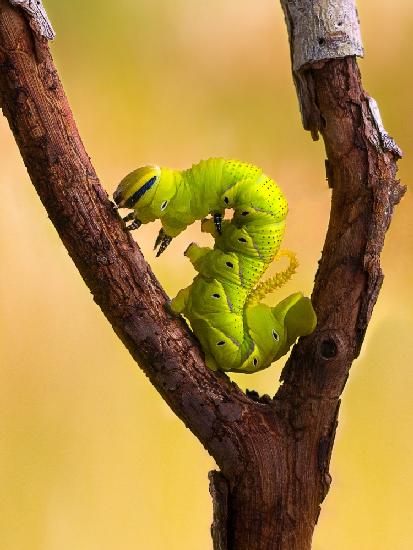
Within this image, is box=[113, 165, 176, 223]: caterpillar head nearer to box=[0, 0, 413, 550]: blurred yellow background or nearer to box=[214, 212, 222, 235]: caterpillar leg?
box=[214, 212, 222, 235]: caterpillar leg

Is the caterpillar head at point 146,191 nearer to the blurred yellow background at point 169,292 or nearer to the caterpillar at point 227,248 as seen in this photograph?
the caterpillar at point 227,248

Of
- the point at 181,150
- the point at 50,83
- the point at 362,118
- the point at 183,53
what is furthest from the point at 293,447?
the point at 183,53

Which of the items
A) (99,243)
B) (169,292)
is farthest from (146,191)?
(169,292)

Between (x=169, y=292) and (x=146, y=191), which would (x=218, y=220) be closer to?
(x=146, y=191)

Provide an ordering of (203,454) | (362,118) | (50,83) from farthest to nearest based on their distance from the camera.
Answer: (203,454) → (362,118) → (50,83)

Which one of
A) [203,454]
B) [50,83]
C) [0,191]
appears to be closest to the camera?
[50,83]

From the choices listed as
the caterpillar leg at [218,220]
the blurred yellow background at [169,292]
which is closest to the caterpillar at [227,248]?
the caterpillar leg at [218,220]

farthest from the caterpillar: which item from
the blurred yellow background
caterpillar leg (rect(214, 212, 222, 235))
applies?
the blurred yellow background

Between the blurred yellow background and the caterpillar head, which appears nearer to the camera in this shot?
the caterpillar head

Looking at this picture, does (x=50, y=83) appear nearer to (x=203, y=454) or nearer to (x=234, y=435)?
(x=234, y=435)
